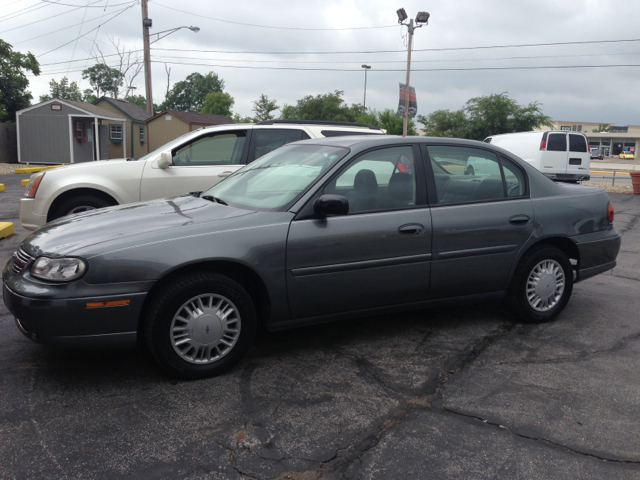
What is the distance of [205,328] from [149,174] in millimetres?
4109

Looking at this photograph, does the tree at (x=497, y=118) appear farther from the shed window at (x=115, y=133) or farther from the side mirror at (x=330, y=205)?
the side mirror at (x=330, y=205)

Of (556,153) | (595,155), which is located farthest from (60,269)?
(595,155)

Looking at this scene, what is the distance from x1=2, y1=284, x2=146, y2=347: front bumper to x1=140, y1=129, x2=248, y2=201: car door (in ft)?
12.8

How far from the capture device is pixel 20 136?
27562 millimetres

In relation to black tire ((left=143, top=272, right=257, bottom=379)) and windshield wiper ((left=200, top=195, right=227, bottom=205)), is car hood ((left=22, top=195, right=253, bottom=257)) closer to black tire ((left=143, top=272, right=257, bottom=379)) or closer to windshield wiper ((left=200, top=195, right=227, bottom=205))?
windshield wiper ((left=200, top=195, right=227, bottom=205))

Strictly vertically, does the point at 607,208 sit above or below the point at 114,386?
above

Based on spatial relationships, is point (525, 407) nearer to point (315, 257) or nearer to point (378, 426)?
point (378, 426)

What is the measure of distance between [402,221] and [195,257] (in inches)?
61.4

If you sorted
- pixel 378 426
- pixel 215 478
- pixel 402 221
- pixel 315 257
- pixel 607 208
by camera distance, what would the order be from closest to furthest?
1. pixel 215 478
2. pixel 378 426
3. pixel 315 257
4. pixel 402 221
5. pixel 607 208

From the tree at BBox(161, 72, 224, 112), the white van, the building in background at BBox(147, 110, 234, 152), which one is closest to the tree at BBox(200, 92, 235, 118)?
the tree at BBox(161, 72, 224, 112)

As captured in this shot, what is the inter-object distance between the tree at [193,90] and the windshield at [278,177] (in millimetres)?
101549

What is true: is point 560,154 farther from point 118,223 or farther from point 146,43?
point 118,223

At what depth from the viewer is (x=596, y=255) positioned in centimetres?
511

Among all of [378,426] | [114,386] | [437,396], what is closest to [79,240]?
[114,386]
